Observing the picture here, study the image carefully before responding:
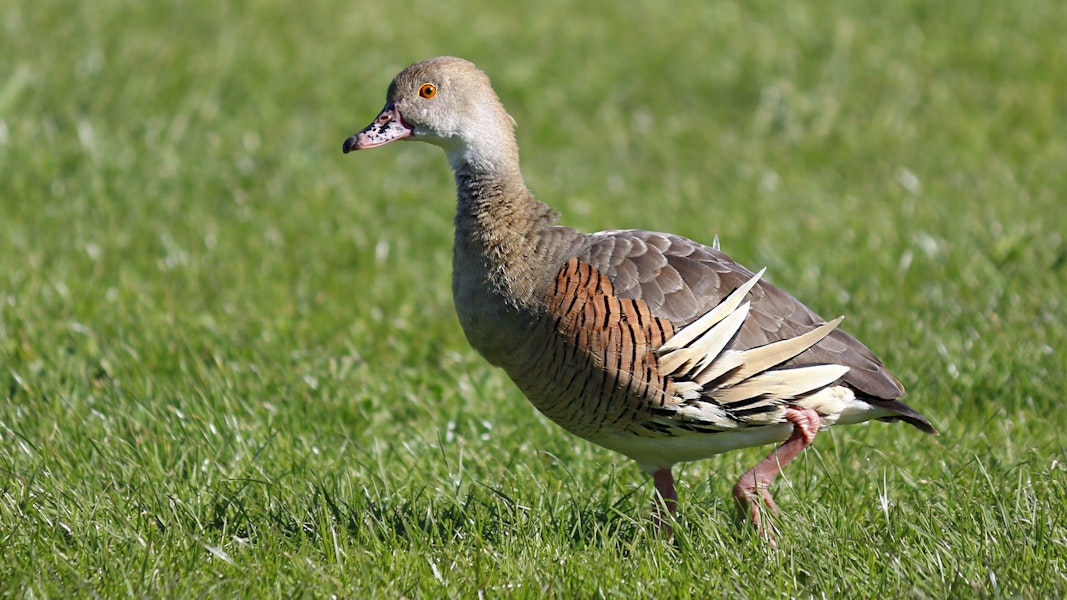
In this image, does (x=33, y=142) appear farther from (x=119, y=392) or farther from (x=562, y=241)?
(x=562, y=241)

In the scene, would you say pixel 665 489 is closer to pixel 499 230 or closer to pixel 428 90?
pixel 499 230

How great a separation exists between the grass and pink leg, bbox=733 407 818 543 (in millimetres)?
129

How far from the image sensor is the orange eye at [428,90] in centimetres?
473

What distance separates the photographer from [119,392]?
546cm

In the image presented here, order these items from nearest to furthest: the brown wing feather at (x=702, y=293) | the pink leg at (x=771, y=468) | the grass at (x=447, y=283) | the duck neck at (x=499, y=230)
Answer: the grass at (x=447, y=283) < the pink leg at (x=771, y=468) < the brown wing feather at (x=702, y=293) < the duck neck at (x=499, y=230)

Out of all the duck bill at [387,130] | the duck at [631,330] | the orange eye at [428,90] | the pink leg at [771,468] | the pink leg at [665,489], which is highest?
the orange eye at [428,90]

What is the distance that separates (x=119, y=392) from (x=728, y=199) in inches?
180

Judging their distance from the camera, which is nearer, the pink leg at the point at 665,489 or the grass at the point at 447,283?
the grass at the point at 447,283

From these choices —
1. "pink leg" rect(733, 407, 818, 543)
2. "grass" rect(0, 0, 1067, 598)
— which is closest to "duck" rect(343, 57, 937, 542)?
"pink leg" rect(733, 407, 818, 543)

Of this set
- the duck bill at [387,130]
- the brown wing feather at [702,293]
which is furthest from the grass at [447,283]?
the duck bill at [387,130]

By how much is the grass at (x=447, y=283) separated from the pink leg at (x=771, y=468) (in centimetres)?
13

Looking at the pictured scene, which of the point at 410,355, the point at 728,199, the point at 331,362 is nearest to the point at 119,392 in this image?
the point at 331,362

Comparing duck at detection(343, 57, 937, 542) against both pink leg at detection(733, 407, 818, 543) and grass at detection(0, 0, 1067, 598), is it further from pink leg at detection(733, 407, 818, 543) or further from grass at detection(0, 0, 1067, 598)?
grass at detection(0, 0, 1067, 598)

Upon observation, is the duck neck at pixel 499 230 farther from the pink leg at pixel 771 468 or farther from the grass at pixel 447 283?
the pink leg at pixel 771 468
